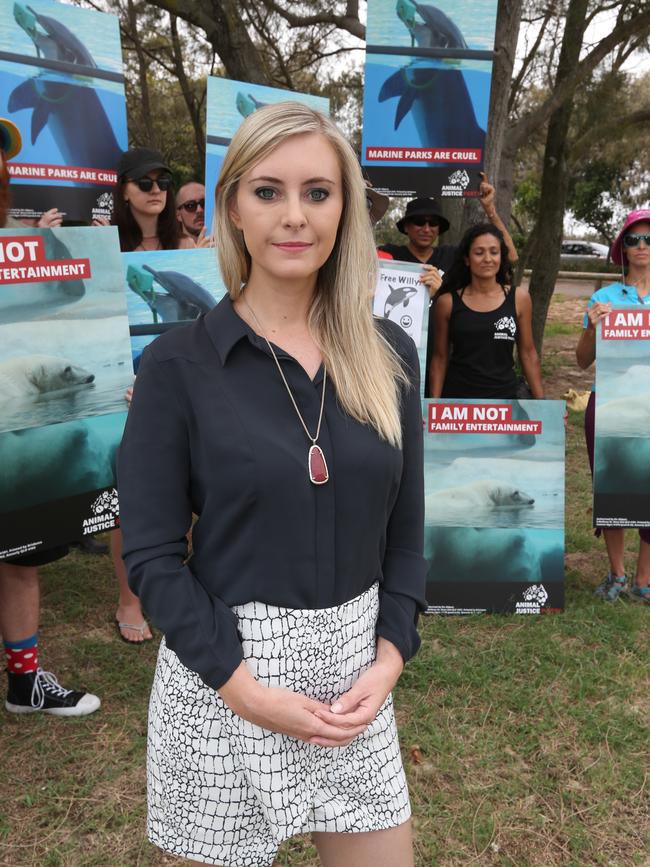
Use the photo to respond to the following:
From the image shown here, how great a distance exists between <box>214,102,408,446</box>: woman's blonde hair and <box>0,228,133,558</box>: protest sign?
1393 millimetres

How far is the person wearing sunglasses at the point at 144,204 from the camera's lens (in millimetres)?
3467

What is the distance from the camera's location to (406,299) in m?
3.73

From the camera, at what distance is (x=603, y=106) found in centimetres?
903

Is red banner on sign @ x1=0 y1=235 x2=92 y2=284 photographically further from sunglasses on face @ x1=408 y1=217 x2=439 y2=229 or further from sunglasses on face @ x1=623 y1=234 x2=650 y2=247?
sunglasses on face @ x1=623 y1=234 x2=650 y2=247

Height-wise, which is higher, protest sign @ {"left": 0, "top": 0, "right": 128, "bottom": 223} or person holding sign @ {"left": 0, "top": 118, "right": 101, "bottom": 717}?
protest sign @ {"left": 0, "top": 0, "right": 128, "bottom": 223}

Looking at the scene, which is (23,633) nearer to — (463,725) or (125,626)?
(125,626)

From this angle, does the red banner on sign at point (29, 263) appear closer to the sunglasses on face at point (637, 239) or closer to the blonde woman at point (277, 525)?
the blonde woman at point (277, 525)

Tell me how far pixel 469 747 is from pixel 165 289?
2.10m

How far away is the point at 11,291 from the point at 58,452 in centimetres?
55

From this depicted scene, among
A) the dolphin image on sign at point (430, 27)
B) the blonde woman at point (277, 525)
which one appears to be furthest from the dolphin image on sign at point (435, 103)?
the blonde woman at point (277, 525)

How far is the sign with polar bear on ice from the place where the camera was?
13.0ft

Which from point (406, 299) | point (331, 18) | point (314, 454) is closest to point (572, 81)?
point (331, 18)

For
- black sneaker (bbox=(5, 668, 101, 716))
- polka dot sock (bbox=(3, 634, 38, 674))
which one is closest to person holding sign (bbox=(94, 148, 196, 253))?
polka dot sock (bbox=(3, 634, 38, 674))

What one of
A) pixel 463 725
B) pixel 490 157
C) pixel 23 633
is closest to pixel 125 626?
pixel 23 633
